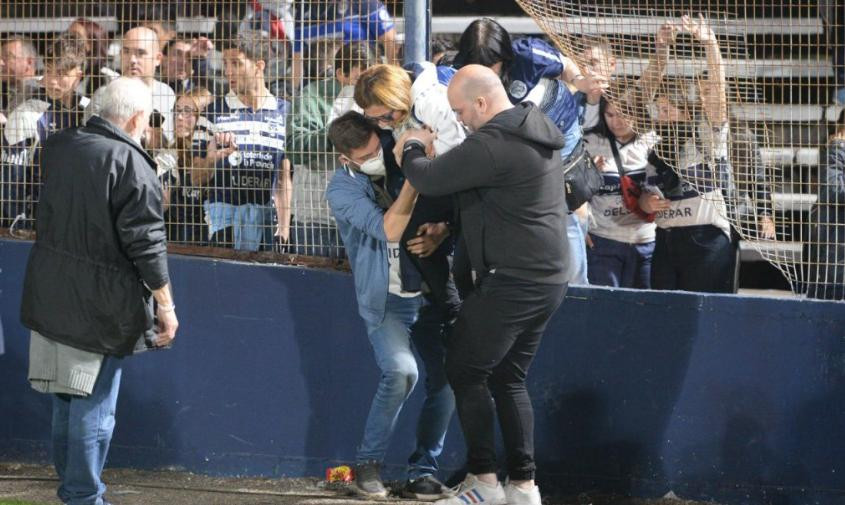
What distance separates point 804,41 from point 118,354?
140 inches

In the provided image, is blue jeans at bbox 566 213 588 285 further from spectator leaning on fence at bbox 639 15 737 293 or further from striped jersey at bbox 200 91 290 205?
striped jersey at bbox 200 91 290 205

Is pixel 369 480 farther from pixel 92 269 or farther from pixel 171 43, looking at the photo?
pixel 171 43

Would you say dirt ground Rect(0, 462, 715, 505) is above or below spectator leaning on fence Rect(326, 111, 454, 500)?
below

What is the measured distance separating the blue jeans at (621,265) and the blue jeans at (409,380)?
1284mm

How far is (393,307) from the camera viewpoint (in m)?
5.91

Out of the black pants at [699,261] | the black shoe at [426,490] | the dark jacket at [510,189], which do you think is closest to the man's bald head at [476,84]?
the dark jacket at [510,189]

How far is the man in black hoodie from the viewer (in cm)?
525

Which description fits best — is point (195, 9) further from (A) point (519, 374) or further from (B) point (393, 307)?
(A) point (519, 374)

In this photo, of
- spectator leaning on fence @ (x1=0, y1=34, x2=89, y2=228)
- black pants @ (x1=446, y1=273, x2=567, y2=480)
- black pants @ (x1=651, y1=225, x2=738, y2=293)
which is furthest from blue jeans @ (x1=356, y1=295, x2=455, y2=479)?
spectator leaning on fence @ (x1=0, y1=34, x2=89, y2=228)

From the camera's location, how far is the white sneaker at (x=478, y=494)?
555cm

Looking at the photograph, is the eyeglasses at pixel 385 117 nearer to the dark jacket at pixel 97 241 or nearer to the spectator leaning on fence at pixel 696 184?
the dark jacket at pixel 97 241

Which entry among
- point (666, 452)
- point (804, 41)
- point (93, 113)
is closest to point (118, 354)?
point (93, 113)

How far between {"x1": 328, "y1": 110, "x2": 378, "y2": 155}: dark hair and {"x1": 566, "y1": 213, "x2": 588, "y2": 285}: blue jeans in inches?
47.3

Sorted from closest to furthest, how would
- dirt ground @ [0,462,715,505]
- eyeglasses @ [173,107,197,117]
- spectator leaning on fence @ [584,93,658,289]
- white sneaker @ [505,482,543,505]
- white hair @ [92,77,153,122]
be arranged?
white hair @ [92,77,153,122], white sneaker @ [505,482,543,505], dirt ground @ [0,462,715,505], eyeglasses @ [173,107,197,117], spectator leaning on fence @ [584,93,658,289]
